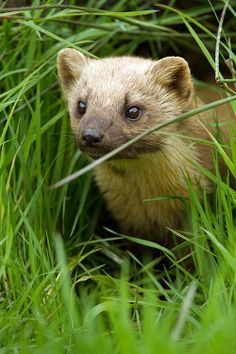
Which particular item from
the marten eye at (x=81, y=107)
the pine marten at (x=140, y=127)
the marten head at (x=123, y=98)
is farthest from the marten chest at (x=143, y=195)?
the marten eye at (x=81, y=107)

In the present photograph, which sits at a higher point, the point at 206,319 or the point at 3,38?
the point at 3,38

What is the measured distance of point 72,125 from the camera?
3812mm

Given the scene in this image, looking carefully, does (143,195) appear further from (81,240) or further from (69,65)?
(69,65)

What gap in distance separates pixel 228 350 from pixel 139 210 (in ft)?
6.43

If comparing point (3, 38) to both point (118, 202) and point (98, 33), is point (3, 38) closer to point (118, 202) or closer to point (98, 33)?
point (98, 33)

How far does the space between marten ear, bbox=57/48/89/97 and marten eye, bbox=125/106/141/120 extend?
1.70 ft

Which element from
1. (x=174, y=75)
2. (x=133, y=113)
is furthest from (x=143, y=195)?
(x=174, y=75)

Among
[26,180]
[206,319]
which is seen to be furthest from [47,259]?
[206,319]

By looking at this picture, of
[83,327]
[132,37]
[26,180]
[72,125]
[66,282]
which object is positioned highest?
[132,37]

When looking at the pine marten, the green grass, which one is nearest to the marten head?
the pine marten

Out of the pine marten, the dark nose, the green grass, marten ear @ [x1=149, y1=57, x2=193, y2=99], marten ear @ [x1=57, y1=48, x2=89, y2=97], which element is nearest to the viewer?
the green grass

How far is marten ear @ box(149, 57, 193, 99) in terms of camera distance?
3578 mm

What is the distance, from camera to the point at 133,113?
354cm

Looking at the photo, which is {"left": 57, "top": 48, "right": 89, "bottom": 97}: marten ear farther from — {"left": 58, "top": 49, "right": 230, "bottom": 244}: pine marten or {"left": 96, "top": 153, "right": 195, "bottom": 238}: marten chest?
{"left": 96, "top": 153, "right": 195, "bottom": 238}: marten chest
